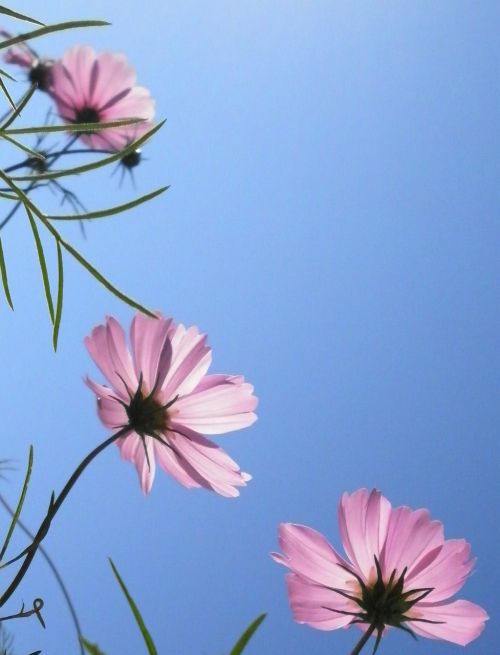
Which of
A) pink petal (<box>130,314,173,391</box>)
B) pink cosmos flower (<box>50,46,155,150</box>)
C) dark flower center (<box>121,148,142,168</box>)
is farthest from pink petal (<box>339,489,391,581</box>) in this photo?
dark flower center (<box>121,148,142,168</box>)

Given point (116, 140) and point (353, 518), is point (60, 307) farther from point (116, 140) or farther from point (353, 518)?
point (116, 140)

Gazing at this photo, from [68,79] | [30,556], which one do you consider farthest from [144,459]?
[68,79]

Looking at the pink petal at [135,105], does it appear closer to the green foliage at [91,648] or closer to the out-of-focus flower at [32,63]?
the out-of-focus flower at [32,63]

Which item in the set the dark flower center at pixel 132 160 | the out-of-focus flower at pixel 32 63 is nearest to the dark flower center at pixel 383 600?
the out-of-focus flower at pixel 32 63

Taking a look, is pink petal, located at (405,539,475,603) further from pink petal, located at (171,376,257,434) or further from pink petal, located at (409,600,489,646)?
pink petal, located at (171,376,257,434)

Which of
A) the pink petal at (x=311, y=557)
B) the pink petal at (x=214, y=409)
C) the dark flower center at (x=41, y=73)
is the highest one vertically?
the dark flower center at (x=41, y=73)

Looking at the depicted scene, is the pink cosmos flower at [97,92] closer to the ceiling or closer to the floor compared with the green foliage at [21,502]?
closer to the ceiling

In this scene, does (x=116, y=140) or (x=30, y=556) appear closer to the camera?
(x=30, y=556)
